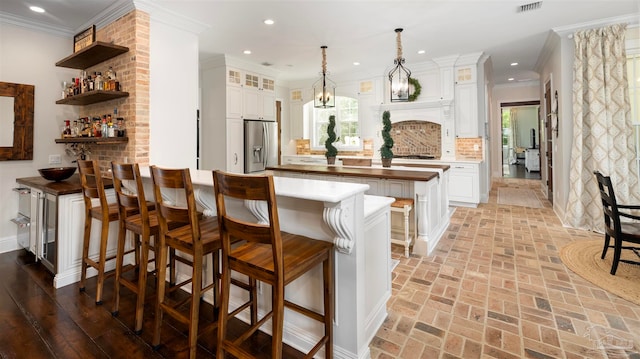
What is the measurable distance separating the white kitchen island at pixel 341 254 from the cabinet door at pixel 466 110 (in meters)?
4.75

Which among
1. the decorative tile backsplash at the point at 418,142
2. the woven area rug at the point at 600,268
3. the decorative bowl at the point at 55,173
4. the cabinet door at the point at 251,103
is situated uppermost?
the cabinet door at the point at 251,103

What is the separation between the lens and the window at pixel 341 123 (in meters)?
7.58

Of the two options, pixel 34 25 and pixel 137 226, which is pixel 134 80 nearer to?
pixel 34 25

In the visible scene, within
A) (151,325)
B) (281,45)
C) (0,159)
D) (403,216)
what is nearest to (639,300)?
(403,216)

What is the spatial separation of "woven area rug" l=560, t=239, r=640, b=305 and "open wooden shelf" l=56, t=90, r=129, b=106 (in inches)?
195

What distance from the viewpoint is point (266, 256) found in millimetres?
1489

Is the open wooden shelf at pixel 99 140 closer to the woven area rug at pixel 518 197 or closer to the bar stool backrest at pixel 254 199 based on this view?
the bar stool backrest at pixel 254 199

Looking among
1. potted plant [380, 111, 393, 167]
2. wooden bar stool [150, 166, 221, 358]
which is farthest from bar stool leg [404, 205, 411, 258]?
wooden bar stool [150, 166, 221, 358]

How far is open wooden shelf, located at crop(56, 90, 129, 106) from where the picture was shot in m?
3.21

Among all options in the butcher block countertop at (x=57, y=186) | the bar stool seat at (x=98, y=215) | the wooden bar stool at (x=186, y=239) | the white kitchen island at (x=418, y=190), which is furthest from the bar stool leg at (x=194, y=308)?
the white kitchen island at (x=418, y=190)

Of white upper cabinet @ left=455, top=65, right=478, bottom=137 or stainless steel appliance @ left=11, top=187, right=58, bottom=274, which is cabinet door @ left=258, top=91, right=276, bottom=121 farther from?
stainless steel appliance @ left=11, top=187, right=58, bottom=274

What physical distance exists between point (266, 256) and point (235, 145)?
16.1ft

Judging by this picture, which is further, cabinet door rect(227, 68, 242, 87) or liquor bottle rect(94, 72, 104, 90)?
cabinet door rect(227, 68, 242, 87)

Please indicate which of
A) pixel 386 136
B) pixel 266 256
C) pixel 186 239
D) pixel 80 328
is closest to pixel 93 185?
pixel 80 328
